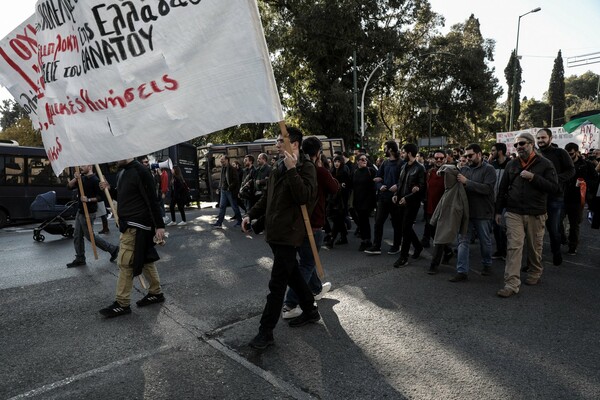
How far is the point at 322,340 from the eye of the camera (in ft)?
11.7

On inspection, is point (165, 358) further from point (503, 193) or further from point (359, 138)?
point (359, 138)

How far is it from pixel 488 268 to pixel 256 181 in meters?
5.22

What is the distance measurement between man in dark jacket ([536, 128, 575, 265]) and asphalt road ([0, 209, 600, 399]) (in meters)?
0.40

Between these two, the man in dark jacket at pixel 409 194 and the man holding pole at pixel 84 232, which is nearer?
the man in dark jacket at pixel 409 194

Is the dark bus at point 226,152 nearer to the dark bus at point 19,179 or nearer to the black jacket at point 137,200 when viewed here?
the dark bus at point 19,179

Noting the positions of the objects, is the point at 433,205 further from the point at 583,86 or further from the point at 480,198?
the point at 583,86

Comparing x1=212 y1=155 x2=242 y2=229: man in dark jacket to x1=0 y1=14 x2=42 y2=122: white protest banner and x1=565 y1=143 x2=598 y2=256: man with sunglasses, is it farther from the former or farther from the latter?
x1=565 y1=143 x2=598 y2=256: man with sunglasses

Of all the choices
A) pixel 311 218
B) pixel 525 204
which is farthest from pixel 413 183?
pixel 311 218

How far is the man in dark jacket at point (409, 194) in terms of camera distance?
6148 mm

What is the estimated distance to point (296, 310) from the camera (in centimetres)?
418

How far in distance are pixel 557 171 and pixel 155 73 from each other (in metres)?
5.39

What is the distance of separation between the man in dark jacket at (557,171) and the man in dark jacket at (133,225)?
5.09 metres

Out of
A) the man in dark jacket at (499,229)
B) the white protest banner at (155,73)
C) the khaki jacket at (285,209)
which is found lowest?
the man in dark jacket at (499,229)

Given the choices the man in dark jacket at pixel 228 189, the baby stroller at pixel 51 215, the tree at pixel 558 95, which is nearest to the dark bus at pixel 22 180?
the baby stroller at pixel 51 215
